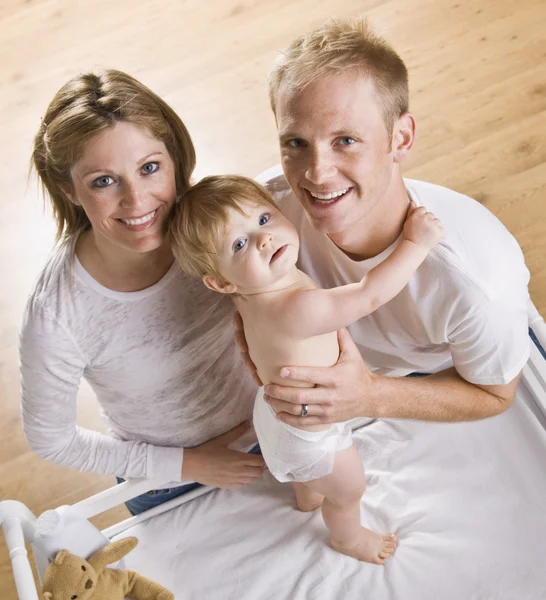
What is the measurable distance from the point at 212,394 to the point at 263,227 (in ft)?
1.41

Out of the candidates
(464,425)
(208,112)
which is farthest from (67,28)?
(464,425)

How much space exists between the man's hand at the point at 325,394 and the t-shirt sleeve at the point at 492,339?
18cm

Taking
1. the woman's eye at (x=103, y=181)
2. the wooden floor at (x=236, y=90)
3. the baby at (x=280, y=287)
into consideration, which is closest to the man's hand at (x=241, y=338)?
the baby at (x=280, y=287)

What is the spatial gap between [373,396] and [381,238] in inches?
11.0

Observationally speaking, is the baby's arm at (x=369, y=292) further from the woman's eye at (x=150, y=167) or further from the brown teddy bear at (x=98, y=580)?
the brown teddy bear at (x=98, y=580)

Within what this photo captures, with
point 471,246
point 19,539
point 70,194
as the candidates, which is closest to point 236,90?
point 70,194

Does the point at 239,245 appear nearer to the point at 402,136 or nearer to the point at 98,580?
the point at 402,136

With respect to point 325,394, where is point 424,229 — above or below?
above

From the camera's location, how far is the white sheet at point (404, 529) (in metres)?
1.50

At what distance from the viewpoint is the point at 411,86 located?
288 cm

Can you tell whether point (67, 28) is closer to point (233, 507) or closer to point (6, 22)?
point (6, 22)

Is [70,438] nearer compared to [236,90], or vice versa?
[70,438]

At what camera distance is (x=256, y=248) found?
4.31 feet

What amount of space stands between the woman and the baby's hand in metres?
0.41
